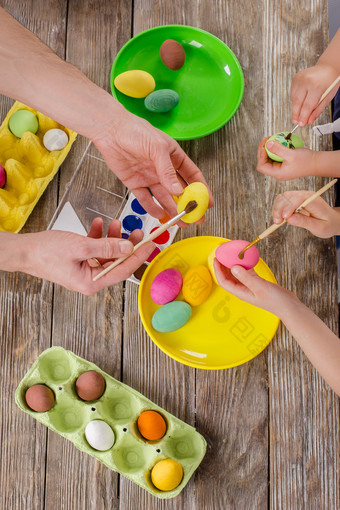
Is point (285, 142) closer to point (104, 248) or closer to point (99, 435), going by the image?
point (104, 248)

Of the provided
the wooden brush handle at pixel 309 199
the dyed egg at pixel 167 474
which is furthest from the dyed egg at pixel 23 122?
the dyed egg at pixel 167 474

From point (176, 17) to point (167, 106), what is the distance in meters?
0.33

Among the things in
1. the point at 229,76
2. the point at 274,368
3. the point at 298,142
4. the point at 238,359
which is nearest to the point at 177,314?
the point at 238,359

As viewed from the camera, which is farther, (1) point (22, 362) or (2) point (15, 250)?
(1) point (22, 362)

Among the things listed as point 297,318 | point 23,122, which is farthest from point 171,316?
point 23,122

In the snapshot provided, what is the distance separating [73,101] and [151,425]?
2.42 ft

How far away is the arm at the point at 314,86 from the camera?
1.05 meters

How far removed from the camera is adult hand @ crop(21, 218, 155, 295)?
2.75ft

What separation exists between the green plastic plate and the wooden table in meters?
0.06

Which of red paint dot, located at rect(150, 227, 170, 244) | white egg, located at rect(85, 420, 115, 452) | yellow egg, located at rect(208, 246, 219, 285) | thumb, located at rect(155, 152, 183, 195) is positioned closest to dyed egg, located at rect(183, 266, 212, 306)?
yellow egg, located at rect(208, 246, 219, 285)

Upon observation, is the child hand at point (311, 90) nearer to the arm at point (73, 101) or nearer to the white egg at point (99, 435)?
the arm at point (73, 101)

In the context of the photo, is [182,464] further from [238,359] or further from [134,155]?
[134,155]

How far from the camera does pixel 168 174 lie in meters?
0.90

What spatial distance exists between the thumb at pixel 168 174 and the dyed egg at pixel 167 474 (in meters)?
0.60
